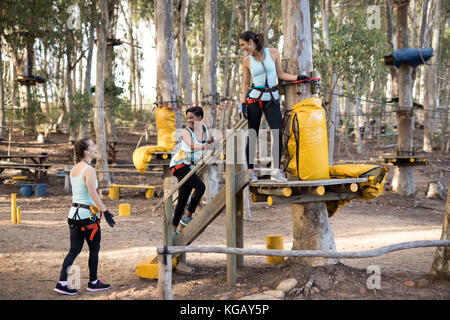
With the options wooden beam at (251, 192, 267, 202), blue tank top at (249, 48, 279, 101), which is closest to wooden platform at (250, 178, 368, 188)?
wooden beam at (251, 192, 267, 202)

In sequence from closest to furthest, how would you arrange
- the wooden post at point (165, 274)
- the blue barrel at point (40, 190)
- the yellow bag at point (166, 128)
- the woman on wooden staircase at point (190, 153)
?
the wooden post at point (165, 274), the woman on wooden staircase at point (190, 153), the yellow bag at point (166, 128), the blue barrel at point (40, 190)

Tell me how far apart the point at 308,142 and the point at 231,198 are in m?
1.09

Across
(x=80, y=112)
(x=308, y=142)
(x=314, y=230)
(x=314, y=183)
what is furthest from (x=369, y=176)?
(x=80, y=112)

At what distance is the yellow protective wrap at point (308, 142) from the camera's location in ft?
15.8

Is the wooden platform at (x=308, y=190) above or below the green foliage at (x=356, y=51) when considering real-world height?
below

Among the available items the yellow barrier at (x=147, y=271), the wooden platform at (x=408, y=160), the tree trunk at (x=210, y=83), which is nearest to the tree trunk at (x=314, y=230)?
the yellow barrier at (x=147, y=271)

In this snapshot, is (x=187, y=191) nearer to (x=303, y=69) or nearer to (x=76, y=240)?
(x=76, y=240)

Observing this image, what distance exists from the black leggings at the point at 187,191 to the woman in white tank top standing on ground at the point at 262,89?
2.61 feet

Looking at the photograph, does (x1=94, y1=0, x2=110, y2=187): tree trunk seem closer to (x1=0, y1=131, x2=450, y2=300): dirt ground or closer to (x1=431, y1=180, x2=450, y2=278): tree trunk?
(x1=0, y1=131, x2=450, y2=300): dirt ground

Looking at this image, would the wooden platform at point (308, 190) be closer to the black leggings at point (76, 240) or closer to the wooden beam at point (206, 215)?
the wooden beam at point (206, 215)

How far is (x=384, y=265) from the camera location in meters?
6.12

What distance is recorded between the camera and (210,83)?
11.6m
